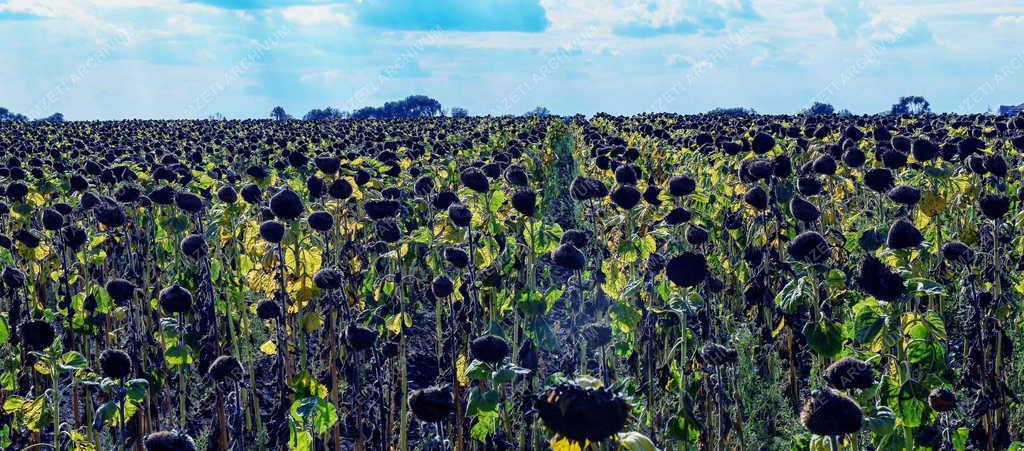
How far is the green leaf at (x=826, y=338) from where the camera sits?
162 inches

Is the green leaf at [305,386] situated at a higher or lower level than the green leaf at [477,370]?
lower

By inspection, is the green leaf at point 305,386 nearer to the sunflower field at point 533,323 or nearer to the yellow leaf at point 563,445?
the sunflower field at point 533,323

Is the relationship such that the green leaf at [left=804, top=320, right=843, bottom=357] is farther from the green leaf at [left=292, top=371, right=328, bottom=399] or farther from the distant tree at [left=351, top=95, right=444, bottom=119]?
the distant tree at [left=351, top=95, right=444, bottom=119]

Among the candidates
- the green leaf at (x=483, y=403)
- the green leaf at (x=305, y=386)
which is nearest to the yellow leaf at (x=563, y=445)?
the green leaf at (x=483, y=403)

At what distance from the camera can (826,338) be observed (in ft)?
13.6

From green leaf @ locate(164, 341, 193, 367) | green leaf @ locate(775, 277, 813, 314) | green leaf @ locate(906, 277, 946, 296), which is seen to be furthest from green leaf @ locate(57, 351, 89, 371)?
green leaf @ locate(906, 277, 946, 296)

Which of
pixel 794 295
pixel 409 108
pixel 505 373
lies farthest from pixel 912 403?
pixel 409 108

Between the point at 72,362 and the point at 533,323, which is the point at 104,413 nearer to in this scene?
the point at 72,362

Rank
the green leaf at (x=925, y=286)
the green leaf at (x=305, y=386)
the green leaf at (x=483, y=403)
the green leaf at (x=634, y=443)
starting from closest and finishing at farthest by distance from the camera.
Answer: the green leaf at (x=634, y=443) < the green leaf at (x=925, y=286) < the green leaf at (x=483, y=403) < the green leaf at (x=305, y=386)

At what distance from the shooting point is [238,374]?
4793 mm

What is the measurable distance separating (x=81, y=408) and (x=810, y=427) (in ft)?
21.4

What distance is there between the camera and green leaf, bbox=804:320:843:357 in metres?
4.12

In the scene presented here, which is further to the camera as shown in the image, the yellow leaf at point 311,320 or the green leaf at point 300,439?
the yellow leaf at point 311,320

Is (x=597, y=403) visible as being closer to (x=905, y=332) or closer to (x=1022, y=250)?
(x=905, y=332)
